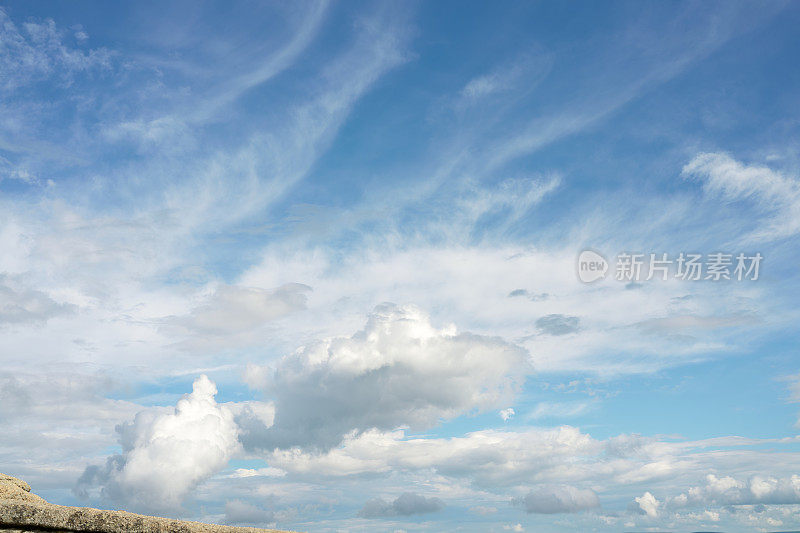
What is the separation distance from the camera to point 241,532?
19.4 meters

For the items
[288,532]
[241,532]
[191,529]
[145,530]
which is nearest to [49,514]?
[145,530]

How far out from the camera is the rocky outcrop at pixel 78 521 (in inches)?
712

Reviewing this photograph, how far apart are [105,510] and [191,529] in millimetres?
2676

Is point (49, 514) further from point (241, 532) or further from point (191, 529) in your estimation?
point (241, 532)

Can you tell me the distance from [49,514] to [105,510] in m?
1.50

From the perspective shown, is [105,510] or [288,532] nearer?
[105,510]

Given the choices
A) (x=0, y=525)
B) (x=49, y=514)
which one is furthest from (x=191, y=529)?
(x=0, y=525)

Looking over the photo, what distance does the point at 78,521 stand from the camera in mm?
18266

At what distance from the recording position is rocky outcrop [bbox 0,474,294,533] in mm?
18094

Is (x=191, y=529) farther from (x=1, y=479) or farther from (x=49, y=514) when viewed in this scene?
(x=1, y=479)

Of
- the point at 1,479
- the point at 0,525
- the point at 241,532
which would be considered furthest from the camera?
the point at 1,479

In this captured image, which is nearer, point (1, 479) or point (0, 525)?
point (0, 525)

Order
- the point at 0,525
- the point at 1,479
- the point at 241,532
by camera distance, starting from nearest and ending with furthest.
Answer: the point at 0,525 < the point at 241,532 < the point at 1,479

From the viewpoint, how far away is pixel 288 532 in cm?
2044
